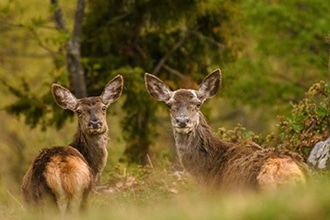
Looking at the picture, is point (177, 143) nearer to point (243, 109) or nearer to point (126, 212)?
point (126, 212)

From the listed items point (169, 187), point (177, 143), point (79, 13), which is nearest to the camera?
point (177, 143)

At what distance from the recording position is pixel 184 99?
14.1 meters

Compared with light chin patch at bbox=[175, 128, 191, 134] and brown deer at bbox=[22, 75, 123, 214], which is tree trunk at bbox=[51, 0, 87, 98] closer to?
light chin patch at bbox=[175, 128, 191, 134]

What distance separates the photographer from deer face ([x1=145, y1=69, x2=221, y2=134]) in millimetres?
13852

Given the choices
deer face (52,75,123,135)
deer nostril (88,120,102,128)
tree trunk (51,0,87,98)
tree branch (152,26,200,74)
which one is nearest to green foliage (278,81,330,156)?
deer face (52,75,123,135)

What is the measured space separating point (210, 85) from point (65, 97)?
1.68m

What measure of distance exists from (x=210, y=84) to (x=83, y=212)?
2867mm

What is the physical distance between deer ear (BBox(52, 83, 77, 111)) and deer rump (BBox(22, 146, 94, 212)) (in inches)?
82.1

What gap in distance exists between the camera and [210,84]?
47.8 feet

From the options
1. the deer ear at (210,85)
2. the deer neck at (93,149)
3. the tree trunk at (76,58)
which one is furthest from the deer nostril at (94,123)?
the tree trunk at (76,58)

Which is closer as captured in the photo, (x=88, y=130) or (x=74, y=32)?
(x=88, y=130)

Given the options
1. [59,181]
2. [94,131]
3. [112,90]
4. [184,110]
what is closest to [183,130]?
[184,110]

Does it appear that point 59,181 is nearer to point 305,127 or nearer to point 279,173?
point 279,173

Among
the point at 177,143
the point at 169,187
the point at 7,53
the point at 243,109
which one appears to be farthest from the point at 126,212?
the point at 243,109
